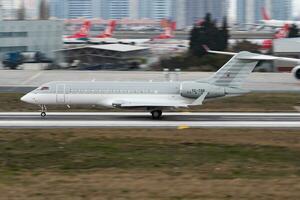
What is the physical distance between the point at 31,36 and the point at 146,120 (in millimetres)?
88386

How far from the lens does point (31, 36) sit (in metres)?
124

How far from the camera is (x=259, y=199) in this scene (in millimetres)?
18359

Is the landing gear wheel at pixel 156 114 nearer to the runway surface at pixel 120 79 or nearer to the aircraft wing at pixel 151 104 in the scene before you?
the aircraft wing at pixel 151 104

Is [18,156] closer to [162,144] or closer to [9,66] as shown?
[162,144]

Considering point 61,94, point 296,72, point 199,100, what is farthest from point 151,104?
point 296,72

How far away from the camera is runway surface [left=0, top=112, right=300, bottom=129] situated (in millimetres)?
36531

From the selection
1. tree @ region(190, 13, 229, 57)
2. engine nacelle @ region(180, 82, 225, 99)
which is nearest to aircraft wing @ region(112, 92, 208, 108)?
engine nacelle @ region(180, 82, 225, 99)

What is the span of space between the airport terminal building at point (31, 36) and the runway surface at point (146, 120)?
76539 mm

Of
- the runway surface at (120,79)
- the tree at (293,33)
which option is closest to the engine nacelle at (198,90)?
the runway surface at (120,79)

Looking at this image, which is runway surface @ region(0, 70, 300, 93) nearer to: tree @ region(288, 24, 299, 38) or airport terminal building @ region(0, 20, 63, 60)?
airport terminal building @ region(0, 20, 63, 60)

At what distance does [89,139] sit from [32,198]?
12018 mm

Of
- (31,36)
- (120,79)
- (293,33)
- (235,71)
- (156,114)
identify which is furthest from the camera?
(293,33)

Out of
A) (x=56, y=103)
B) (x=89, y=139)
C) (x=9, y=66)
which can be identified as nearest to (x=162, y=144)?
(x=89, y=139)

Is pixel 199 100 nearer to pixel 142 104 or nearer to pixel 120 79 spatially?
pixel 142 104
